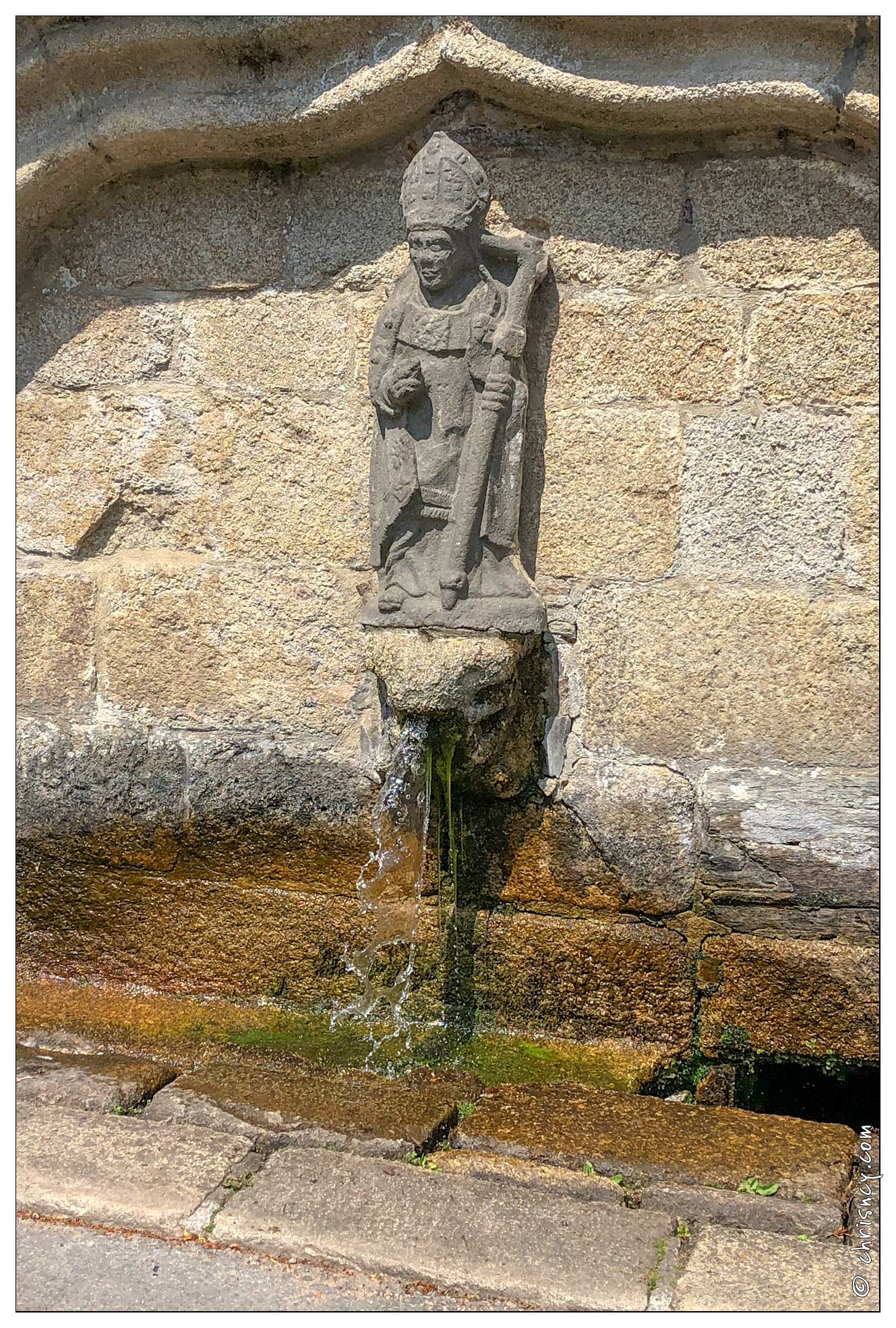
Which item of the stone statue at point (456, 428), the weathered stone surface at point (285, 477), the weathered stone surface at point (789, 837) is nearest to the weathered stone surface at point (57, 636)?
the weathered stone surface at point (285, 477)

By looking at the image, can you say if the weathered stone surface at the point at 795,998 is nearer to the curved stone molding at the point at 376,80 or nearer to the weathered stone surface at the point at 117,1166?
the weathered stone surface at the point at 117,1166

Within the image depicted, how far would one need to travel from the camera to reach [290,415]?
3078 millimetres

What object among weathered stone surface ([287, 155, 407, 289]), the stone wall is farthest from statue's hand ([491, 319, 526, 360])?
weathered stone surface ([287, 155, 407, 289])

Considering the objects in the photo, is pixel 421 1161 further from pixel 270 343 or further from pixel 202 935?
pixel 270 343

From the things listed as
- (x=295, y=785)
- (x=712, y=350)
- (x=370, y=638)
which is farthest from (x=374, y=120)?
(x=295, y=785)

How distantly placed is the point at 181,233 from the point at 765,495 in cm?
157

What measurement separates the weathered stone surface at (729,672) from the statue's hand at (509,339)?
0.59 m

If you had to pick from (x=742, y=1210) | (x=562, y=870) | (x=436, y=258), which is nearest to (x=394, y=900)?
(x=562, y=870)

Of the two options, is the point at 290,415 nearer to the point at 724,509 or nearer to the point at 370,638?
the point at 370,638

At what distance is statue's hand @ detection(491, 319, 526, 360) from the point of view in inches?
108

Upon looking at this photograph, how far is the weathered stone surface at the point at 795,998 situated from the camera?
2779mm

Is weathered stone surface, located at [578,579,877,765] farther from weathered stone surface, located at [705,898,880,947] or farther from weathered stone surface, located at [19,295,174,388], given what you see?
weathered stone surface, located at [19,295,174,388]

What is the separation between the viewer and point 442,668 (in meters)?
2.72

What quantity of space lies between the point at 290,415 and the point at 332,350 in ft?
0.62
